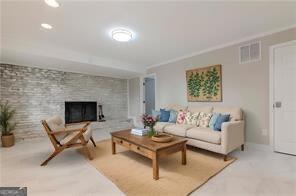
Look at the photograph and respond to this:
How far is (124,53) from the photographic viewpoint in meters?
4.55

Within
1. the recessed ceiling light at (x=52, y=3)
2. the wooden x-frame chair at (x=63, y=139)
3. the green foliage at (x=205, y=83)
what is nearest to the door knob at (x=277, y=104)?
the green foliage at (x=205, y=83)

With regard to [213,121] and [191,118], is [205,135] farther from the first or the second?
[191,118]

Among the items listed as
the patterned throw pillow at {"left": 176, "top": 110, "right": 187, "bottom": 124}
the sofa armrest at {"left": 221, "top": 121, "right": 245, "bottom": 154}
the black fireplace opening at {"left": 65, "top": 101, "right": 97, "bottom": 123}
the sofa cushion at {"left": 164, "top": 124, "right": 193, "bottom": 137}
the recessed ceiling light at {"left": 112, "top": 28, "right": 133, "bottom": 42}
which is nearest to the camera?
the sofa armrest at {"left": 221, "top": 121, "right": 245, "bottom": 154}

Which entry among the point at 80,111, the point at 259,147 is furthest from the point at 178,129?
the point at 80,111

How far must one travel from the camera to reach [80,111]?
18.9 ft

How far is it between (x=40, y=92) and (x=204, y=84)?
469 cm

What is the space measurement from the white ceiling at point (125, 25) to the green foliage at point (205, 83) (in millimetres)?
659

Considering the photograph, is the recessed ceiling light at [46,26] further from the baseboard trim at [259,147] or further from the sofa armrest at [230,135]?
the baseboard trim at [259,147]

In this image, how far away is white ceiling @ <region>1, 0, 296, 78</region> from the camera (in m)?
2.36

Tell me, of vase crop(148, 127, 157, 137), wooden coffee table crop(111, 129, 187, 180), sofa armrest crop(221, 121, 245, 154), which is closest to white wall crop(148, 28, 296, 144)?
sofa armrest crop(221, 121, 245, 154)

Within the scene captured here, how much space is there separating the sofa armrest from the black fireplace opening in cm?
459

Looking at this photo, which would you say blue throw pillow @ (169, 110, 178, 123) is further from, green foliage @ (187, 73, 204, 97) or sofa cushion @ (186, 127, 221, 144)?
sofa cushion @ (186, 127, 221, 144)

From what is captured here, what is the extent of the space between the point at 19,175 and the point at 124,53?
134 inches

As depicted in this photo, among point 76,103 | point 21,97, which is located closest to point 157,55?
point 76,103
